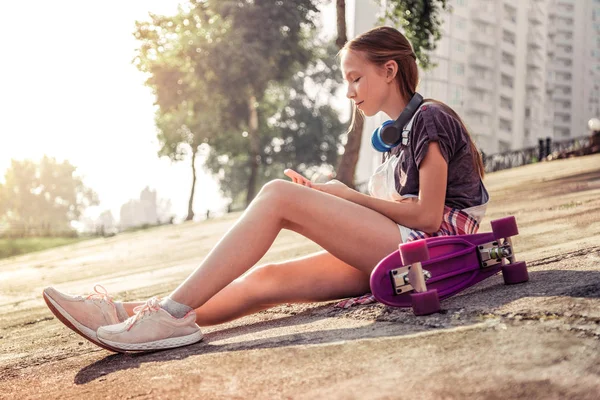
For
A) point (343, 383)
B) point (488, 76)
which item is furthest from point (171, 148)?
point (488, 76)

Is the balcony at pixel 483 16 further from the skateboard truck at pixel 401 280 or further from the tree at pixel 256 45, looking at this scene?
the skateboard truck at pixel 401 280

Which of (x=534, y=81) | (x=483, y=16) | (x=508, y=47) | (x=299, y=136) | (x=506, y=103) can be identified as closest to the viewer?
(x=299, y=136)

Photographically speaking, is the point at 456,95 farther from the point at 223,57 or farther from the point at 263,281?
the point at 263,281

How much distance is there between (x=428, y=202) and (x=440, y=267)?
0.29m

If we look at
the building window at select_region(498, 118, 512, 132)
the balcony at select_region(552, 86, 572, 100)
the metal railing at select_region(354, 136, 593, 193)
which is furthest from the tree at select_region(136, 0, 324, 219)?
the balcony at select_region(552, 86, 572, 100)

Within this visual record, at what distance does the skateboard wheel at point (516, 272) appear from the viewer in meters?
3.47

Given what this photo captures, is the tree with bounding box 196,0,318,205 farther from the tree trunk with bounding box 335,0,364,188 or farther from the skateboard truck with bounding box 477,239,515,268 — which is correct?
the skateboard truck with bounding box 477,239,515,268

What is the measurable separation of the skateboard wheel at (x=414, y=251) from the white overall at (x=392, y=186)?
451mm

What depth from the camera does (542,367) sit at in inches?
87.8

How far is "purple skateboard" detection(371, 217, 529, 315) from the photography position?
10.2 ft

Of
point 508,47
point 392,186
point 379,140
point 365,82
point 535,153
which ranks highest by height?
point 508,47

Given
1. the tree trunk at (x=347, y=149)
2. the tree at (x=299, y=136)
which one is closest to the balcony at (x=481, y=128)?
the tree at (x=299, y=136)

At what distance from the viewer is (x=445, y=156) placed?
3.38m

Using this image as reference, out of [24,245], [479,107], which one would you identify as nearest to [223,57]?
[24,245]
